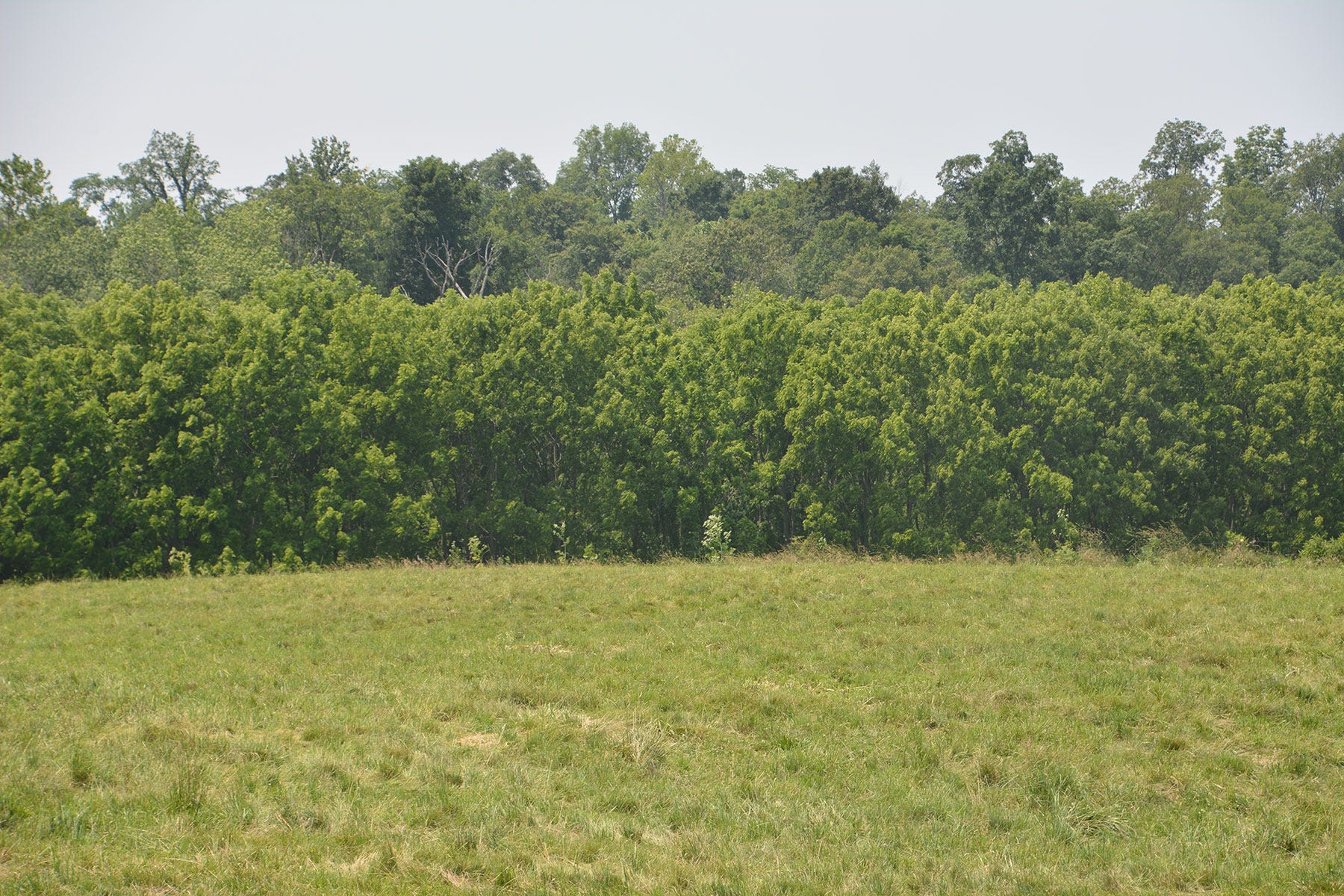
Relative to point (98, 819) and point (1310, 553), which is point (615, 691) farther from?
point (1310, 553)

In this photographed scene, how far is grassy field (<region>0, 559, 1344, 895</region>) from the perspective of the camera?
27.7 feet

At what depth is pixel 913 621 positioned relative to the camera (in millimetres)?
19453

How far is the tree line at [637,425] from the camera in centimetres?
3447

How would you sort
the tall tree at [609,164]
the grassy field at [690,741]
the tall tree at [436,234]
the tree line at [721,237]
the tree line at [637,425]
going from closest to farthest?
the grassy field at [690,741], the tree line at [637,425], the tree line at [721,237], the tall tree at [436,234], the tall tree at [609,164]

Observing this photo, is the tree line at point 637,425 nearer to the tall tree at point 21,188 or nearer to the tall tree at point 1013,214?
the tall tree at point 21,188

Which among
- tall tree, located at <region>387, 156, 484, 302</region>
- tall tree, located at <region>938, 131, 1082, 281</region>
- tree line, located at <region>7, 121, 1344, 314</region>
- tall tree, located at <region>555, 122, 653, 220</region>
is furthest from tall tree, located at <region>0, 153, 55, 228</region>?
tall tree, located at <region>555, 122, 653, 220</region>

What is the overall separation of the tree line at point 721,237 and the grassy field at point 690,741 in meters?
42.5

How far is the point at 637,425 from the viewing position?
134 ft

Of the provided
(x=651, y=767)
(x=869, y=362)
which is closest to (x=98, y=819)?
(x=651, y=767)

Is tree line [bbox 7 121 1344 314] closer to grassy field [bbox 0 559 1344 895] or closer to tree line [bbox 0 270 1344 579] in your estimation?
tree line [bbox 0 270 1344 579]

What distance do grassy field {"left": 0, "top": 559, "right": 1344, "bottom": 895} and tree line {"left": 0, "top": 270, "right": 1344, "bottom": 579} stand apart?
13200 mm

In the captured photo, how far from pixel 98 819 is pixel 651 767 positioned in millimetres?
5403

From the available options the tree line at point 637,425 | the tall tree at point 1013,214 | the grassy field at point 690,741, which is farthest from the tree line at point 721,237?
the grassy field at point 690,741

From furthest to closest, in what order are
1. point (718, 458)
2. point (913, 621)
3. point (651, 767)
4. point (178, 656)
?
point (718, 458), point (913, 621), point (178, 656), point (651, 767)
